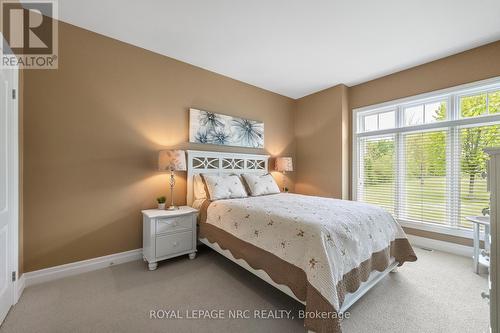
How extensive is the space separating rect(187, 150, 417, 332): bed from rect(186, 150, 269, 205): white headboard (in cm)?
73

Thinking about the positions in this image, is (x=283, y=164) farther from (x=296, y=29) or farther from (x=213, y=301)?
(x=213, y=301)

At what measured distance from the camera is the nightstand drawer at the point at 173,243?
248 cm

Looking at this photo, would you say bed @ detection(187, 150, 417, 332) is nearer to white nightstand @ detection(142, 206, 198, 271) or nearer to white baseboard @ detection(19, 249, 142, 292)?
white nightstand @ detection(142, 206, 198, 271)

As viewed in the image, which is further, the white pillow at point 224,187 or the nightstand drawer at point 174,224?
the white pillow at point 224,187

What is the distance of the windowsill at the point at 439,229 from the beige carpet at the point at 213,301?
1.84 ft

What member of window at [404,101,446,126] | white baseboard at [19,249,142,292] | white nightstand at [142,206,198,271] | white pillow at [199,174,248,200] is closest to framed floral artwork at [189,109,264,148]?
white pillow at [199,174,248,200]

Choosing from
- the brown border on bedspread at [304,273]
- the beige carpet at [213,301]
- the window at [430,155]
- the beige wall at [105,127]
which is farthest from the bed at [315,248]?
the window at [430,155]

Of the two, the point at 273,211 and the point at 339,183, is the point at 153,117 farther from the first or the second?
the point at 339,183

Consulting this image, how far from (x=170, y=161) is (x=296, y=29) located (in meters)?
2.25

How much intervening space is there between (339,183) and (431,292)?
2.17 m

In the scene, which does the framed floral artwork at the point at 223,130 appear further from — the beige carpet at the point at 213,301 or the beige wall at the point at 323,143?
the beige carpet at the point at 213,301

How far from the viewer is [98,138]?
2531 mm

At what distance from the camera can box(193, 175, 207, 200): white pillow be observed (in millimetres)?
3055

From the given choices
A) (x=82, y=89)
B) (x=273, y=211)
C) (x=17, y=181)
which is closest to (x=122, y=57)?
(x=82, y=89)
